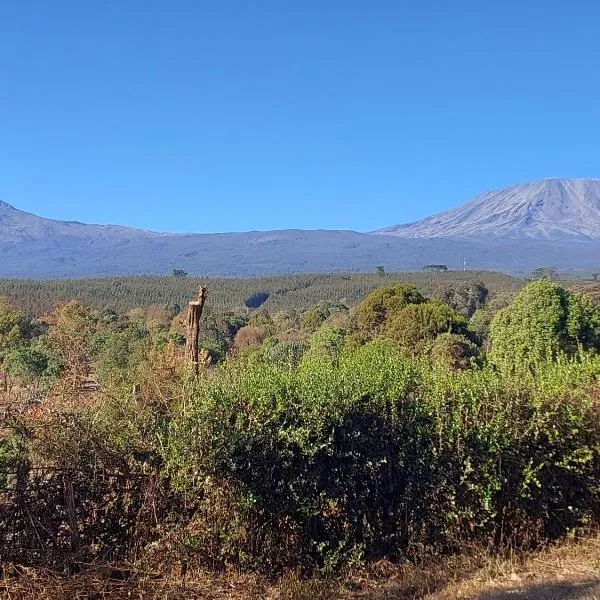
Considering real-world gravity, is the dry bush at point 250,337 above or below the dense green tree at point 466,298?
below

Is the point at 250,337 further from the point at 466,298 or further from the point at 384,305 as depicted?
the point at 466,298

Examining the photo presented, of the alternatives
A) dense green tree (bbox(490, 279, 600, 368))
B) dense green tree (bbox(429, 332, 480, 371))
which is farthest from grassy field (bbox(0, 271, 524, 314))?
dense green tree (bbox(490, 279, 600, 368))

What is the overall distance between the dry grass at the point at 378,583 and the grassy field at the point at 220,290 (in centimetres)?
5051

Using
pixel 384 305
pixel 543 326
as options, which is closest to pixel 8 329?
pixel 384 305

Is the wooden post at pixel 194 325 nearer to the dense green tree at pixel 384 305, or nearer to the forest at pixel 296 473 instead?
the forest at pixel 296 473

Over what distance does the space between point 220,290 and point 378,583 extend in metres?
80.1

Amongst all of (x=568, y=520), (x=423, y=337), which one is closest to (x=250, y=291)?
(x=423, y=337)

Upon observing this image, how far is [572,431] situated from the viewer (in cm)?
537

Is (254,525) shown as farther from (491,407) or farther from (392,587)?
(491,407)

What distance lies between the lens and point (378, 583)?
4898mm

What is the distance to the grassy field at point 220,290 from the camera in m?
61.2

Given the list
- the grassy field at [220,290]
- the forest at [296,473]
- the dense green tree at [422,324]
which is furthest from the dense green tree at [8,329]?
the grassy field at [220,290]

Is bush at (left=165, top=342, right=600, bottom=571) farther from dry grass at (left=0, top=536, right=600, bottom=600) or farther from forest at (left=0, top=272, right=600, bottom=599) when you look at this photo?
dry grass at (left=0, top=536, right=600, bottom=600)

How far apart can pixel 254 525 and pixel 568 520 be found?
281cm
